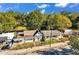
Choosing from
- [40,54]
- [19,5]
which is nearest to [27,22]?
[19,5]

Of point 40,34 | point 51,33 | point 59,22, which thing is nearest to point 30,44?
point 40,34

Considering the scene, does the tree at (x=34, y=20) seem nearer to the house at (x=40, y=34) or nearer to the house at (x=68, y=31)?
the house at (x=40, y=34)

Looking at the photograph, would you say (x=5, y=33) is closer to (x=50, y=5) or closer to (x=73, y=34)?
(x=50, y=5)

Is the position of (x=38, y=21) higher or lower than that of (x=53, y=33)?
higher

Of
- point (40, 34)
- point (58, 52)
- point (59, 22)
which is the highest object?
point (59, 22)

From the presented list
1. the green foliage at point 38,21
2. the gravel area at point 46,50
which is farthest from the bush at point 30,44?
the green foliage at point 38,21

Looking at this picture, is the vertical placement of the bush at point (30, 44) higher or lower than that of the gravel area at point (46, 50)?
higher

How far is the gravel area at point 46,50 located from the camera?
1.92 metres

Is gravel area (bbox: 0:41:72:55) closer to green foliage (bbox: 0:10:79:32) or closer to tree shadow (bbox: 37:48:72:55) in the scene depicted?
tree shadow (bbox: 37:48:72:55)

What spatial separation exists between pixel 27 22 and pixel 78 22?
539mm

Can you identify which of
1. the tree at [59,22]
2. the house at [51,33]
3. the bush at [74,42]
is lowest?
the bush at [74,42]

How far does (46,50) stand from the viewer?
193cm

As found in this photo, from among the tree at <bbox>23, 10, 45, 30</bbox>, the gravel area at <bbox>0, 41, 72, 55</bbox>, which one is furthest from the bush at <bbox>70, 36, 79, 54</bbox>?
the tree at <bbox>23, 10, 45, 30</bbox>

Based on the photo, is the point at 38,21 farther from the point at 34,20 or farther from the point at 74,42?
the point at 74,42
